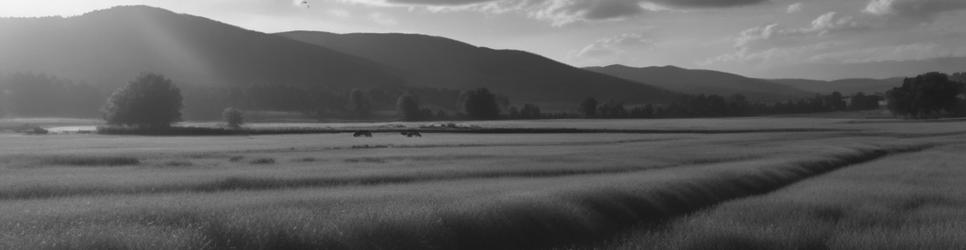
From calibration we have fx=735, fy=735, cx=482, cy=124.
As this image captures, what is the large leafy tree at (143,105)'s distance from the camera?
74.2 m

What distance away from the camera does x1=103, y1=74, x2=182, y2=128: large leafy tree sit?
74.2 metres

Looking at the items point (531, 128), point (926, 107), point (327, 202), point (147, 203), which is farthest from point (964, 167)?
point (926, 107)

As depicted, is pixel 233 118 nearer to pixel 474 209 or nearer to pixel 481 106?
pixel 481 106

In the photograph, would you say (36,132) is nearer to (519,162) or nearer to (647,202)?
(519,162)

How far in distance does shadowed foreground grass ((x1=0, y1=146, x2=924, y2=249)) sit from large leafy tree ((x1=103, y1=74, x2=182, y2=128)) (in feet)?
209

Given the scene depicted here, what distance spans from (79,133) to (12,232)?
63.9 meters

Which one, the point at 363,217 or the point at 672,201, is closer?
the point at 363,217

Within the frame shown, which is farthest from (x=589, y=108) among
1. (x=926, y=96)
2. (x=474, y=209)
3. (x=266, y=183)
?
(x=474, y=209)

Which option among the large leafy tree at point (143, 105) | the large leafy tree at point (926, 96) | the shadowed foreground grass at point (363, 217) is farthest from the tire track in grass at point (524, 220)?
the large leafy tree at point (926, 96)

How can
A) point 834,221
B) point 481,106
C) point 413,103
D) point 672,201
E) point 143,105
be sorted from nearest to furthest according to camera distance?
point 834,221, point 672,201, point 143,105, point 413,103, point 481,106

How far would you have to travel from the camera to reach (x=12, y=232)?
379 inches

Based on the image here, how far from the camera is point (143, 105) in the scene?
245ft

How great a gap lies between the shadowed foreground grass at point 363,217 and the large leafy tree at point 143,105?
63833 mm

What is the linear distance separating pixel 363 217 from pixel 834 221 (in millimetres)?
9410
